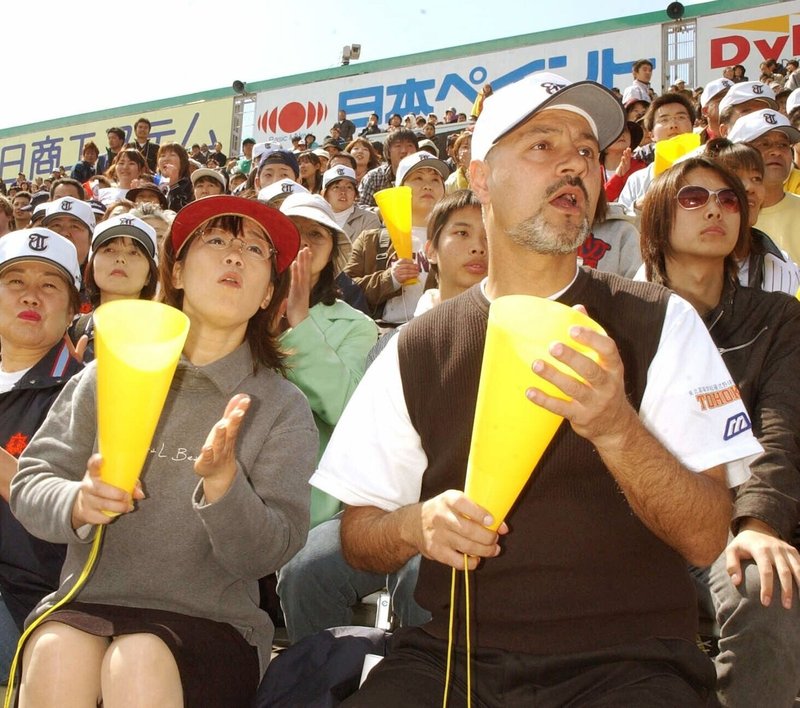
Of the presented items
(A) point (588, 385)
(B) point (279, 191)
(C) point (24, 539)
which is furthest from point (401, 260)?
(A) point (588, 385)

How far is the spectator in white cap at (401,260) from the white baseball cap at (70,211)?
2.06 meters

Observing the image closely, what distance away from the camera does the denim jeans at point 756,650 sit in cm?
240

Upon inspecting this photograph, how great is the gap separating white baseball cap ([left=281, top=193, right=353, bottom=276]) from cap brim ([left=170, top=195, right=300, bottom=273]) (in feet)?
5.76

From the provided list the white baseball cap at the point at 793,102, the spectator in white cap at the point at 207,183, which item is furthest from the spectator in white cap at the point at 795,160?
the spectator in white cap at the point at 207,183

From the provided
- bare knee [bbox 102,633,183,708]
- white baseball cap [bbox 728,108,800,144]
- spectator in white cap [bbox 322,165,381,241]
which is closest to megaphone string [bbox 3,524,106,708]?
bare knee [bbox 102,633,183,708]

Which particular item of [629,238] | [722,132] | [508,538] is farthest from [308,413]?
[722,132]

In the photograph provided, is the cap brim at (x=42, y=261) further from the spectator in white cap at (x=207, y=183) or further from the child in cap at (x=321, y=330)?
the spectator in white cap at (x=207, y=183)

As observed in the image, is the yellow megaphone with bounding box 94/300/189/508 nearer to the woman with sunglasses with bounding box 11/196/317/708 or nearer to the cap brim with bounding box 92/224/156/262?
the woman with sunglasses with bounding box 11/196/317/708

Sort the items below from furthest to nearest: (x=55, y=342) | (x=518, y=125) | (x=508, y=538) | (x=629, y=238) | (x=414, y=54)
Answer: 1. (x=414, y=54)
2. (x=629, y=238)
3. (x=55, y=342)
4. (x=518, y=125)
5. (x=508, y=538)

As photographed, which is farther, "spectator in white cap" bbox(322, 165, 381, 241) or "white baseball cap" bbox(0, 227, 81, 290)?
"spectator in white cap" bbox(322, 165, 381, 241)

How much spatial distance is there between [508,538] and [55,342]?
2473 millimetres

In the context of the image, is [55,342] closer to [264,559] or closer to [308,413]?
[308,413]

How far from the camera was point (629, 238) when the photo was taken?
5.23 m

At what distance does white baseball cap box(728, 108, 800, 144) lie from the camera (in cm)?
574
